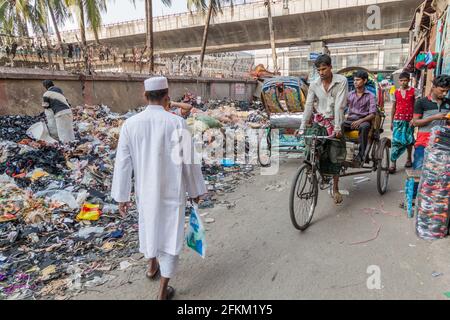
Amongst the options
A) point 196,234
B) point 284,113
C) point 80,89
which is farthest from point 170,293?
point 80,89

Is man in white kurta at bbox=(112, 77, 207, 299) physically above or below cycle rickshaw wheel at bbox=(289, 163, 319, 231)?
above

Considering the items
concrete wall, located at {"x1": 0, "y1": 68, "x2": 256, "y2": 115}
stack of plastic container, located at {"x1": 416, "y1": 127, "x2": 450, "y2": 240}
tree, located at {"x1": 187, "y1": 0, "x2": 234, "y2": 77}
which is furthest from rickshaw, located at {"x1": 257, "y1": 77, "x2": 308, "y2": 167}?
tree, located at {"x1": 187, "y1": 0, "x2": 234, "y2": 77}

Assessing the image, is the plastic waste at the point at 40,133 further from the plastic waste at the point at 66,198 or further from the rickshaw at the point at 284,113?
the rickshaw at the point at 284,113

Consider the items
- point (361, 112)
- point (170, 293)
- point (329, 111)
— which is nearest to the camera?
point (170, 293)

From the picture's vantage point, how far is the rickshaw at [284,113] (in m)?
7.01

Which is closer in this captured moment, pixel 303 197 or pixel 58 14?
pixel 303 197

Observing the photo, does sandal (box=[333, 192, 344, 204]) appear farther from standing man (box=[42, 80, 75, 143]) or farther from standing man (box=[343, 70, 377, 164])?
standing man (box=[42, 80, 75, 143])

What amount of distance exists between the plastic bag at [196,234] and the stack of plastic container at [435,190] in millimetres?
2428

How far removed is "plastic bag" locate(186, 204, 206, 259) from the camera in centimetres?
264

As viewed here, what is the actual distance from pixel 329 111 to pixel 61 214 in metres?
3.79

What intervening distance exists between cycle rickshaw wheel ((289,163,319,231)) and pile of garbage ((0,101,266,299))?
126 cm

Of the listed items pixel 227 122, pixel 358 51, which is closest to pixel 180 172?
pixel 227 122

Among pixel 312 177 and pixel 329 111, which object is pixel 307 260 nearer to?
pixel 312 177

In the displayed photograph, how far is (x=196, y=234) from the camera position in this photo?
8.83ft
